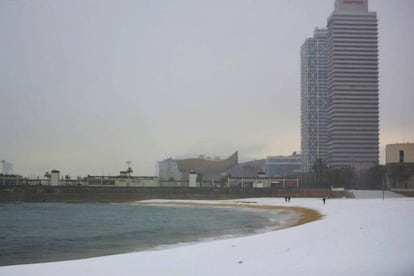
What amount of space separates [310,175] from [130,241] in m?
73.3

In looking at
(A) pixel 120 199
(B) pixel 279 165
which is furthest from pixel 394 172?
(B) pixel 279 165

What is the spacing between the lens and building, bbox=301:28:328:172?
385ft

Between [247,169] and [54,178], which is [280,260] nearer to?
[54,178]

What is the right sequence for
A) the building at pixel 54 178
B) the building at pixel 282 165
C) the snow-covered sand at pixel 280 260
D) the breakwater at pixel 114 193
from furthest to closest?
the building at pixel 282 165, the building at pixel 54 178, the breakwater at pixel 114 193, the snow-covered sand at pixel 280 260

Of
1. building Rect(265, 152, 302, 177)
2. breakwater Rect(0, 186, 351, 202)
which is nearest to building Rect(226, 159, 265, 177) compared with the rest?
building Rect(265, 152, 302, 177)

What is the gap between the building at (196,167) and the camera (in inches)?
4136

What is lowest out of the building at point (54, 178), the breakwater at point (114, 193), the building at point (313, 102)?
the breakwater at point (114, 193)

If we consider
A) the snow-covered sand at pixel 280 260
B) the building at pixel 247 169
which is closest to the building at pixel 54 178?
the building at pixel 247 169

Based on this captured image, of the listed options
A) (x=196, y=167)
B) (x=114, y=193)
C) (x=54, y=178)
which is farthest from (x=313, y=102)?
(x=54, y=178)

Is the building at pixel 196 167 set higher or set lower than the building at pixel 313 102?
lower

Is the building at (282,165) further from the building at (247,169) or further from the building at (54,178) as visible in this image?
the building at (54,178)

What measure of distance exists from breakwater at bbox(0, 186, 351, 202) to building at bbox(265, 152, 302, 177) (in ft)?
199

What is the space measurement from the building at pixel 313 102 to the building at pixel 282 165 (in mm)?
7336

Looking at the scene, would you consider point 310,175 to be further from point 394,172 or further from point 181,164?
point 394,172
